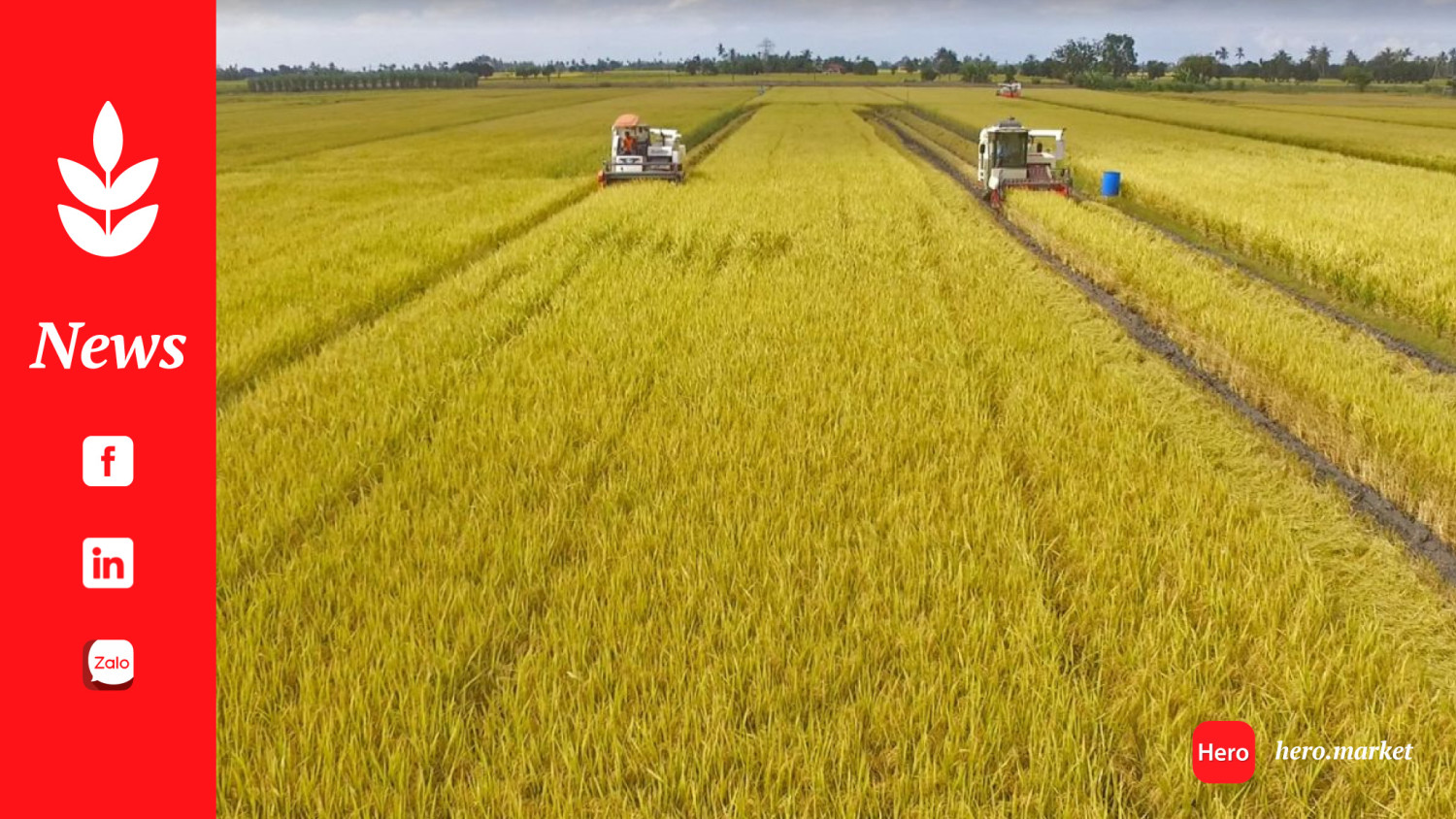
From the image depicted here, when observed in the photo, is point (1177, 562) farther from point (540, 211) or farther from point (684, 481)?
point (540, 211)

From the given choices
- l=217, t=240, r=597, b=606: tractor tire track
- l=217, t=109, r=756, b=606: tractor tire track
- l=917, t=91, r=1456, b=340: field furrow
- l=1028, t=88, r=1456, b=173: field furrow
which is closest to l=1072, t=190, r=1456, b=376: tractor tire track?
l=917, t=91, r=1456, b=340: field furrow

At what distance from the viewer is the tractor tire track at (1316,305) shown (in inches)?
324

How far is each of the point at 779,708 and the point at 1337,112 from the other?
6568 centimetres

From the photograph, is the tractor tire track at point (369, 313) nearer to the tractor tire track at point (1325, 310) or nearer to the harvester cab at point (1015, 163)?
the tractor tire track at point (1325, 310)

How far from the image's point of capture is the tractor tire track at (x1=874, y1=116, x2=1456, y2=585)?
4.69 metres

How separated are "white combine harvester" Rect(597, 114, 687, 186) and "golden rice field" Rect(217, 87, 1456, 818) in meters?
10.6

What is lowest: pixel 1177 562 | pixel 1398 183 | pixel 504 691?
pixel 504 691

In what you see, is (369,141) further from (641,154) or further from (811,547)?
(811,547)

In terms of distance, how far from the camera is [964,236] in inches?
516

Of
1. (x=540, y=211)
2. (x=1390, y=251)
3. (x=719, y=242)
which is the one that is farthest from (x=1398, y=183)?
(x=540, y=211)

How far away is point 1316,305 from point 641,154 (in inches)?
597

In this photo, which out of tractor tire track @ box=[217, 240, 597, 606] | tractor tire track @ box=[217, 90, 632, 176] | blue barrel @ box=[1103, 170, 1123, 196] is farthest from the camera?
tractor tire track @ box=[217, 90, 632, 176]

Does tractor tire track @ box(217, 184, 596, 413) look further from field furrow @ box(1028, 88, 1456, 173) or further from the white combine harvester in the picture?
field furrow @ box(1028, 88, 1456, 173)

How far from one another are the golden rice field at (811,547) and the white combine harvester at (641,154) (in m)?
10.6
